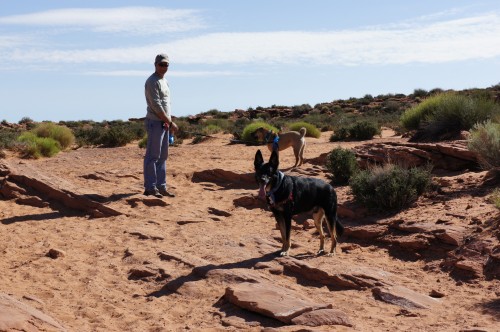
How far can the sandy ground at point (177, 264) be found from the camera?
20.8 ft

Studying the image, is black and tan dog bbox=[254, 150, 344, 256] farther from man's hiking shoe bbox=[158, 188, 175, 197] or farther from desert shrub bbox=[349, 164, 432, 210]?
man's hiking shoe bbox=[158, 188, 175, 197]

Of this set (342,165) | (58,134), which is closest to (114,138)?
(58,134)

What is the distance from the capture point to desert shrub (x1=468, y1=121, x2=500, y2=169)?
11172 mm

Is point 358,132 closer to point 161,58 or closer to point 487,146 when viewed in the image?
point 487,146

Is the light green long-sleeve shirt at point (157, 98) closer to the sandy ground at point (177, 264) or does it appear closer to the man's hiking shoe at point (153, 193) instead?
the man's hiking shoe at point (153, 193)

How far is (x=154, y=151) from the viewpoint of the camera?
1120 cm

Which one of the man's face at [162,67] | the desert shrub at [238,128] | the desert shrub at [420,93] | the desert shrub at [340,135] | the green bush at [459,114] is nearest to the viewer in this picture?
the man's face at [162,67]

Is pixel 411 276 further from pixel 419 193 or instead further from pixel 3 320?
pixel 3 320

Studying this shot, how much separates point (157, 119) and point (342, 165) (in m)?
3.96

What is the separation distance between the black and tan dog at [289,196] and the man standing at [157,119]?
12.4ft

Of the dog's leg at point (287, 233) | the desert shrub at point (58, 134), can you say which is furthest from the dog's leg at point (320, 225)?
the desert shrub at point (58, 134)

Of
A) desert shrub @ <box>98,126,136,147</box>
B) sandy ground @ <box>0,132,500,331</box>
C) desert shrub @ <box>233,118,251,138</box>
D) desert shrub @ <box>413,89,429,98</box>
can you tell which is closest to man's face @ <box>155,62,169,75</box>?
sandy ground @ <box>0,132,500,331</box>

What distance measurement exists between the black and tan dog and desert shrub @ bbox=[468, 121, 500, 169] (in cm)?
415

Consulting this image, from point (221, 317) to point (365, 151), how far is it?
8.34 meters
